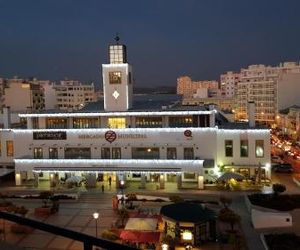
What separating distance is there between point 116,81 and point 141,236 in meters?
20.9

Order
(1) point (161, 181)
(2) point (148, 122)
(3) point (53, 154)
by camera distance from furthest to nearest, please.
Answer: (3) point (53, 154) → (2) point (148, 122) → (1) point (161, 181)

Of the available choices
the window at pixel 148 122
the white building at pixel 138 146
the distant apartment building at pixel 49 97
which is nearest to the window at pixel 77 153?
the white building at pixel 138 146

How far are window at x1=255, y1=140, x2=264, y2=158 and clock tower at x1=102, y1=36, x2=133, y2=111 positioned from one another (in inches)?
469

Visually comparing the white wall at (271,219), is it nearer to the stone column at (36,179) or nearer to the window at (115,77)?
the window at (115,77)

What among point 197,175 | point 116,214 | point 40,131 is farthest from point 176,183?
point 40,131

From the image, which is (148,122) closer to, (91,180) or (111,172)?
(111,172)

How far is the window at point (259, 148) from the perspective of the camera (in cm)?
3437

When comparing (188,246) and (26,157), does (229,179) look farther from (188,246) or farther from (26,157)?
(26,157)

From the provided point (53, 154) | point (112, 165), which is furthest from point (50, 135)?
point (112, 165)

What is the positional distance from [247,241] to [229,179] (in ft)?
36.1

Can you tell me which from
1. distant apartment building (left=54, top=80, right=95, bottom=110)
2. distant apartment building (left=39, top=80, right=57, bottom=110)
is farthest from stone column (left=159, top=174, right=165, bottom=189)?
distant apartment building (left=54, top=80, right=95, bottom=110)

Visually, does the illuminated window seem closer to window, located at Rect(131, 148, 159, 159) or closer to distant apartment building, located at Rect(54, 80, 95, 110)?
window, located at Rect(131, 148, 159, 159)

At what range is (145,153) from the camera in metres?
35.3

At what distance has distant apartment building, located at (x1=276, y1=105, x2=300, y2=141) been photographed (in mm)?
59944
